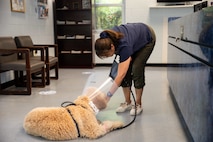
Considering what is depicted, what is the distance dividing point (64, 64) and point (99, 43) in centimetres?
427

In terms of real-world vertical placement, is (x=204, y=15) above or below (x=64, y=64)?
above

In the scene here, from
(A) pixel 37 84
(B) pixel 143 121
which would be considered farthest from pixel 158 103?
(A) pixel 37 84

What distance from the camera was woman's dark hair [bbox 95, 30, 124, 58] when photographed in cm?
190

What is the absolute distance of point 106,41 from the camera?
6.29 feet

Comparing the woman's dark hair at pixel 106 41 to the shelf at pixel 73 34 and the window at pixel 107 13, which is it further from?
the window at pixel 107 13

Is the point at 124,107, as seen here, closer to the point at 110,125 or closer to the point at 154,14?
the point at 110,125

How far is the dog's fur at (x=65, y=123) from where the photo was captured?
1921mm

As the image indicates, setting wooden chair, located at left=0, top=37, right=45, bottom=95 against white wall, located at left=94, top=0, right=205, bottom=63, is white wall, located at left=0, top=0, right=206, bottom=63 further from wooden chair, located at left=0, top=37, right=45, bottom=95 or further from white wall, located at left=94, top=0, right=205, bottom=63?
wooden chair, located at left=0, top=37, right=45, bottom=95

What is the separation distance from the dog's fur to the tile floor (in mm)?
65

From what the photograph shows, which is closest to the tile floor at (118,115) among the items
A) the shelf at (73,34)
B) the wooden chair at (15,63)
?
the wooden chair at (15,63)

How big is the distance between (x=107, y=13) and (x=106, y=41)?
4.44 m

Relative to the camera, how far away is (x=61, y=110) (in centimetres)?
200

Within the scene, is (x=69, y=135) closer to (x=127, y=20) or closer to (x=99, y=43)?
(x=99, y=43)

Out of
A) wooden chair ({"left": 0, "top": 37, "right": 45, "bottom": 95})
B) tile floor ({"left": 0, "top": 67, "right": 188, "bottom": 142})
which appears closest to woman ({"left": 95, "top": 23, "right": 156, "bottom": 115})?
tile floor ({"left": 0, "top": 67, "right": 188, "bottom": 142})
